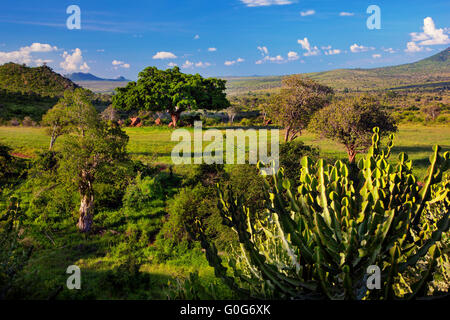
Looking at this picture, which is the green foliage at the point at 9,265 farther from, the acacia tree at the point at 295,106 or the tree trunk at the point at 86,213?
the acacia tree at the point at 295,106

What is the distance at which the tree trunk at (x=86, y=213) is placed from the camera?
18422mm

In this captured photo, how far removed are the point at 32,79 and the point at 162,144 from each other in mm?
79632

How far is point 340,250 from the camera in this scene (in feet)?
11.3

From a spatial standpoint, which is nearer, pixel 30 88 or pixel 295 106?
pixel 295 106

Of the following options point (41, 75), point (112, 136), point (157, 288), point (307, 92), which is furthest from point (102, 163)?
point (41, 75)

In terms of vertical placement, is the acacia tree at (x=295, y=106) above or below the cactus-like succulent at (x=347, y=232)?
above

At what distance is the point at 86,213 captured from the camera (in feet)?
61.1

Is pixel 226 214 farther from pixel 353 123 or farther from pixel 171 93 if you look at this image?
pixel 171 93

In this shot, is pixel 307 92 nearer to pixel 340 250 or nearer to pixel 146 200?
pixel 146 200

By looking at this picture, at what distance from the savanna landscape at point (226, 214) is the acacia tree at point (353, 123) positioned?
111mm

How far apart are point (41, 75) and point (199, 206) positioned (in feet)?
317

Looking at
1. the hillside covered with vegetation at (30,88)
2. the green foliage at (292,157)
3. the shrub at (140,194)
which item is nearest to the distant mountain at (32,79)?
the hillside covered with vegetation at (30,88)

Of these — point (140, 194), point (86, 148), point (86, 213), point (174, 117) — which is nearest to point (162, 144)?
point (140, 194)
